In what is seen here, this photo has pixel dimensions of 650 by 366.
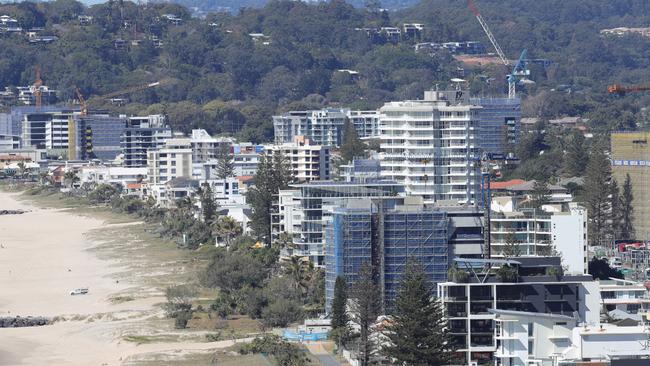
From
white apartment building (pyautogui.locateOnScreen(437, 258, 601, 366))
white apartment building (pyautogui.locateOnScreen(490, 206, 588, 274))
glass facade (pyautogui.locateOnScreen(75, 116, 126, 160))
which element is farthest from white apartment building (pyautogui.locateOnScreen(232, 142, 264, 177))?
white apartment building (pyautogui.locateOnScreen(437, 258, 601, 366))

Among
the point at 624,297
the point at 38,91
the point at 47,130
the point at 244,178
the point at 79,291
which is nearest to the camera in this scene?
the point at 624,297

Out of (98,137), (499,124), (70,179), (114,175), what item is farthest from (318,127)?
(98,137)

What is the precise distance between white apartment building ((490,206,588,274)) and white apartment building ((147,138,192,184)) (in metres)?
52.5

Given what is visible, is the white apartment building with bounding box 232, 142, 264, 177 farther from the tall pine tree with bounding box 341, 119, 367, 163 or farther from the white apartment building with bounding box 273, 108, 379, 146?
the white apartment building with bounding box 273, 108, 379, 146

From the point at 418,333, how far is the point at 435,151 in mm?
28614

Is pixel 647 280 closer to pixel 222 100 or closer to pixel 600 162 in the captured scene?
pixel 600 162

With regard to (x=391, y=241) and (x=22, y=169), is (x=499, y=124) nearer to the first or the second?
(x=22, y=169)

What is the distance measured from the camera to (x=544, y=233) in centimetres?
5594

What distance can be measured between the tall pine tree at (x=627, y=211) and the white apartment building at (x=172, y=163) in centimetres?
3899

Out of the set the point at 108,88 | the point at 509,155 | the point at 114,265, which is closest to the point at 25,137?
the point at 108,88

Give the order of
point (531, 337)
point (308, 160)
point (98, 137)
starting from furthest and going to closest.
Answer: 1. point (98, 137)
2. point (308, 160)
3. point (531, 337)

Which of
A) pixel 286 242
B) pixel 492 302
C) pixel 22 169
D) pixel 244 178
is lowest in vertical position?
pixel 492 302

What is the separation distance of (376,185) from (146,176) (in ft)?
191

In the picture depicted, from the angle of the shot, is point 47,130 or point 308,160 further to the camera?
point 47,130
